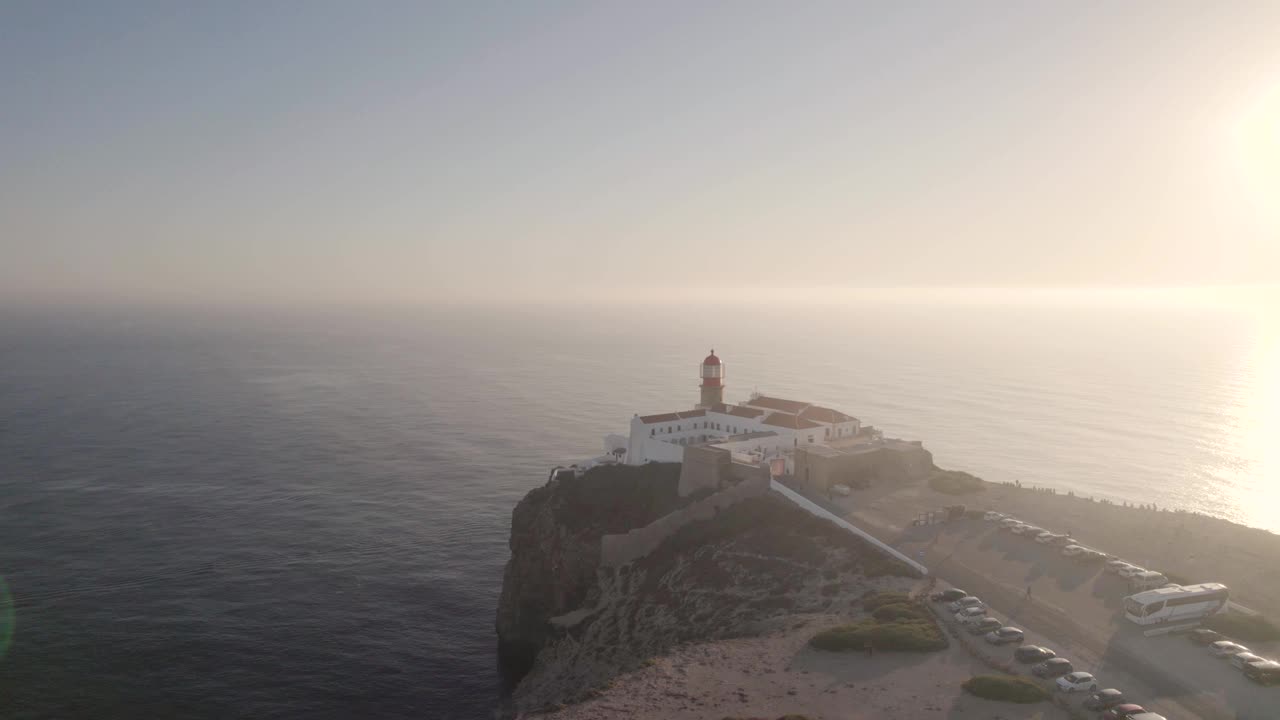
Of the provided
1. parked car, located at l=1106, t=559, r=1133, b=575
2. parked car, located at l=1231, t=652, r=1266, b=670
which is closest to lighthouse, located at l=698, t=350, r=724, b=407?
parked car, located at l=1106, t=559, r=1133, b=575

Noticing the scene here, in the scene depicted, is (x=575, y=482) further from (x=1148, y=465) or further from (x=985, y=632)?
(x=1148, y=465)

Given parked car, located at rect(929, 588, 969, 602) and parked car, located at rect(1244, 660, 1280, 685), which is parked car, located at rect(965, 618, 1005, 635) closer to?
parked car, located at rect(929, 588, 969, 602)

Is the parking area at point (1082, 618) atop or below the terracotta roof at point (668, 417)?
below

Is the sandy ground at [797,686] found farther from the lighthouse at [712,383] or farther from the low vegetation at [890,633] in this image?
the lighthouse at [712,383]

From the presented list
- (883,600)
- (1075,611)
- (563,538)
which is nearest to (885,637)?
(883,600)

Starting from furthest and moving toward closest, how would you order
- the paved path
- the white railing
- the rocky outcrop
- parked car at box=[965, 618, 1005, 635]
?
the rocky outcrop
the white railing
parked car at box=[965, 618, 1005, 635]
the paved path

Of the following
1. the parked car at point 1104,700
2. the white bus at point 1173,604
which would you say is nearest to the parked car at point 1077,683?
the parked car at point 1104,700
